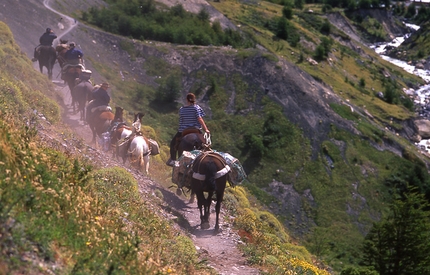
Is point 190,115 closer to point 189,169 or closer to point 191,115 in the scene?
point 191,115

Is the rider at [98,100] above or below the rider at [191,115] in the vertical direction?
below

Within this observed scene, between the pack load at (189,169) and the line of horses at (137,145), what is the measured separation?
30 centimetres

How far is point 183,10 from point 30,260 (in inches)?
2325

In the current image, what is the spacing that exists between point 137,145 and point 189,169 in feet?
11.9

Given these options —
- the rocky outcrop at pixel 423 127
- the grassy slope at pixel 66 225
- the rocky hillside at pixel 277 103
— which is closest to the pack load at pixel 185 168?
the grassy slope at pixel 66 225

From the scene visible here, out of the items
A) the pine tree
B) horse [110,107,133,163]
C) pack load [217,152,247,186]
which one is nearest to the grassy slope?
pack load [217,152,247,186]

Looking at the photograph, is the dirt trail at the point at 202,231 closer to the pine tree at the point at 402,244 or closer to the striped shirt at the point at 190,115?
the striped shirt at the point at 190,115

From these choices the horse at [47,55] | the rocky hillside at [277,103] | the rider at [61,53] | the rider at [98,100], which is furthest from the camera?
the rocky hillside at [277,103]

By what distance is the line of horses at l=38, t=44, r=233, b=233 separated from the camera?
536 inches

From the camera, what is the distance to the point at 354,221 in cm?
3925

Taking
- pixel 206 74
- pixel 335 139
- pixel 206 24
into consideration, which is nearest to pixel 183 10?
pixel 206 24

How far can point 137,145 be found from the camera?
17.4 m

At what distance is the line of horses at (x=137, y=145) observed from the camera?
44.7ft

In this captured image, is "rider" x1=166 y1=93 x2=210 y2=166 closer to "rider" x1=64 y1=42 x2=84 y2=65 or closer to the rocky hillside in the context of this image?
"rider" x1=64 y1=42 x2=84 y2=65
